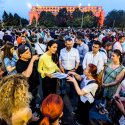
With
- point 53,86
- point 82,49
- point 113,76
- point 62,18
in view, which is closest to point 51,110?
point 113,76

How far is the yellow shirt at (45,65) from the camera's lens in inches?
261

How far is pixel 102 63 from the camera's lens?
7598 millimetres

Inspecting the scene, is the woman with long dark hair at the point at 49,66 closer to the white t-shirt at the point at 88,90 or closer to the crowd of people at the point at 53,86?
the crowd of people at the point at 53,86

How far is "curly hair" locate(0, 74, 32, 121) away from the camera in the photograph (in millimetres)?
3527

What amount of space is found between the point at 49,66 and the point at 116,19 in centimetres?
11107

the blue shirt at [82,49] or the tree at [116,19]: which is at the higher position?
the blue shirt at [82,49]

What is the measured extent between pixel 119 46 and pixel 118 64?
494cm

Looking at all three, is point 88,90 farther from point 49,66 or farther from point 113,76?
point 49,66

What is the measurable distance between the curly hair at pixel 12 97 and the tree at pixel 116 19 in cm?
10662

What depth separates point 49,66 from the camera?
264 inches

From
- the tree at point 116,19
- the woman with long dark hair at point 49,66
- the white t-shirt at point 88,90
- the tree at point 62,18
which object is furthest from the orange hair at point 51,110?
the tree at point 116,19

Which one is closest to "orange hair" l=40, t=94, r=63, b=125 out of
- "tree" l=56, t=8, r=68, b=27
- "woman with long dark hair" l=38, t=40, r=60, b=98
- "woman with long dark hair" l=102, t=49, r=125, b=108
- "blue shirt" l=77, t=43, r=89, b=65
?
"woman with long dark hair" l=102, t=49, r=125, b=108

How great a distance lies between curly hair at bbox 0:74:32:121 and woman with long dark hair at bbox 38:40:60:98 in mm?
2967

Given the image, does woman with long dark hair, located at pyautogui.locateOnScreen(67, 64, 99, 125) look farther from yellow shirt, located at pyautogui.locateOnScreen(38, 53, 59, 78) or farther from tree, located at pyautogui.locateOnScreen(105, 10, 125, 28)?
tree, located at pyautogui.locateOnScreen(105, 10, 125, 28)
